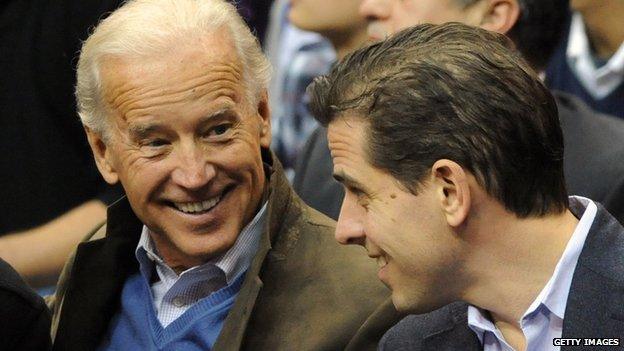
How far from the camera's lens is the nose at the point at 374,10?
15.8 feet

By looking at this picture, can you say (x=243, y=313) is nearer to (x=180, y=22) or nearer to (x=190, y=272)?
(x=190, y=272)

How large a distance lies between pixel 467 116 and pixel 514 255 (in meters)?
0.32

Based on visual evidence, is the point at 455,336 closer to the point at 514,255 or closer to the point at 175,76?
the point at 514,255

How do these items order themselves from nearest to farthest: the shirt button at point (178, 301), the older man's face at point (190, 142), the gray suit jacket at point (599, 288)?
1. the gray suit jacket at point (599, 288)
2. the older man's face at point (190, 142)
3. the shirt button at point (178, 301)

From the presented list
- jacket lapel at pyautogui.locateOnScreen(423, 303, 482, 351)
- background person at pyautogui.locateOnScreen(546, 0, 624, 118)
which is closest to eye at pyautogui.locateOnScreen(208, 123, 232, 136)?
jacket lapel at pyautogui.locateOnScreen(423, 303, 482, 351)

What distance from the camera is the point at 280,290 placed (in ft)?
12.3

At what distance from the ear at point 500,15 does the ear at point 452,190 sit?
1.56 meters

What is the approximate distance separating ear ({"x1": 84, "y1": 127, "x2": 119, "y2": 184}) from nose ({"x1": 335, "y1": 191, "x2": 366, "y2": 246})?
80 cm

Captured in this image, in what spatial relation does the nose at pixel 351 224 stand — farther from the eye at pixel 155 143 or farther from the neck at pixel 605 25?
the neck at pixel 605 25

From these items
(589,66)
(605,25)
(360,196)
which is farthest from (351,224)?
(589,66)

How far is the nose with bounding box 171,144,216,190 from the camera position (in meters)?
3.71

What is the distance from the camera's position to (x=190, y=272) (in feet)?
12.5

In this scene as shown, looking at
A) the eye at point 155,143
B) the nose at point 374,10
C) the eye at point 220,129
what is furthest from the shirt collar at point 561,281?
the nose at point 374,10

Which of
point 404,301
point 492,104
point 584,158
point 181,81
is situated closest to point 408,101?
point 492,104
